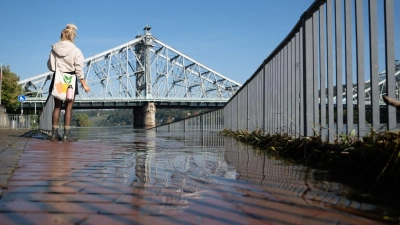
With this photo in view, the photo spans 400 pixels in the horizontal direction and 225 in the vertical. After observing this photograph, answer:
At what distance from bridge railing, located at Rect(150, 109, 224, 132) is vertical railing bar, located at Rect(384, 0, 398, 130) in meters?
9.10

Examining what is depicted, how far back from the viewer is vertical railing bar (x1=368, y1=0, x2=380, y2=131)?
201cm

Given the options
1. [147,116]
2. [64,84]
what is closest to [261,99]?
[64,84]

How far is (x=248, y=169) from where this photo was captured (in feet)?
7.61

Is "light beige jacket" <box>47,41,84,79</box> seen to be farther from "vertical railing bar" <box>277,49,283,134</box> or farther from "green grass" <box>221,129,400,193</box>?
"green grass" <box>221,129,400,193</box>

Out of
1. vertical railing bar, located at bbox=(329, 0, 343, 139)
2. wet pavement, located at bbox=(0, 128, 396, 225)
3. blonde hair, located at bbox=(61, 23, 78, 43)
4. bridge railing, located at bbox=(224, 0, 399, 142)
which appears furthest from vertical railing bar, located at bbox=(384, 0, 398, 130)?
blonde hair, located at bbox=(61, 23, 78, 43)

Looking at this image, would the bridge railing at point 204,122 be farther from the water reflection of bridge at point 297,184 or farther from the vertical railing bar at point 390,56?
the vertical railing bar at point 390,56

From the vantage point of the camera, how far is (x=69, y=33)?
15.9 feet

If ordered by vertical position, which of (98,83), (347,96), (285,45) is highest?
(98,83)

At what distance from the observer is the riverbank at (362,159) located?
61.3 inches

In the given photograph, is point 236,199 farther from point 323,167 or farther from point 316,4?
point 316,4

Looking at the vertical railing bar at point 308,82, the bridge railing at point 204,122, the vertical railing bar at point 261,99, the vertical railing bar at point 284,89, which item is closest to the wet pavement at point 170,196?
the vertical railing bar at point 308,82

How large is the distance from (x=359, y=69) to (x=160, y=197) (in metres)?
1.30

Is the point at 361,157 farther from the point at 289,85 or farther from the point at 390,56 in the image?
the point at 289,85

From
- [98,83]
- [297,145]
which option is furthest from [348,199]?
[98,83]
